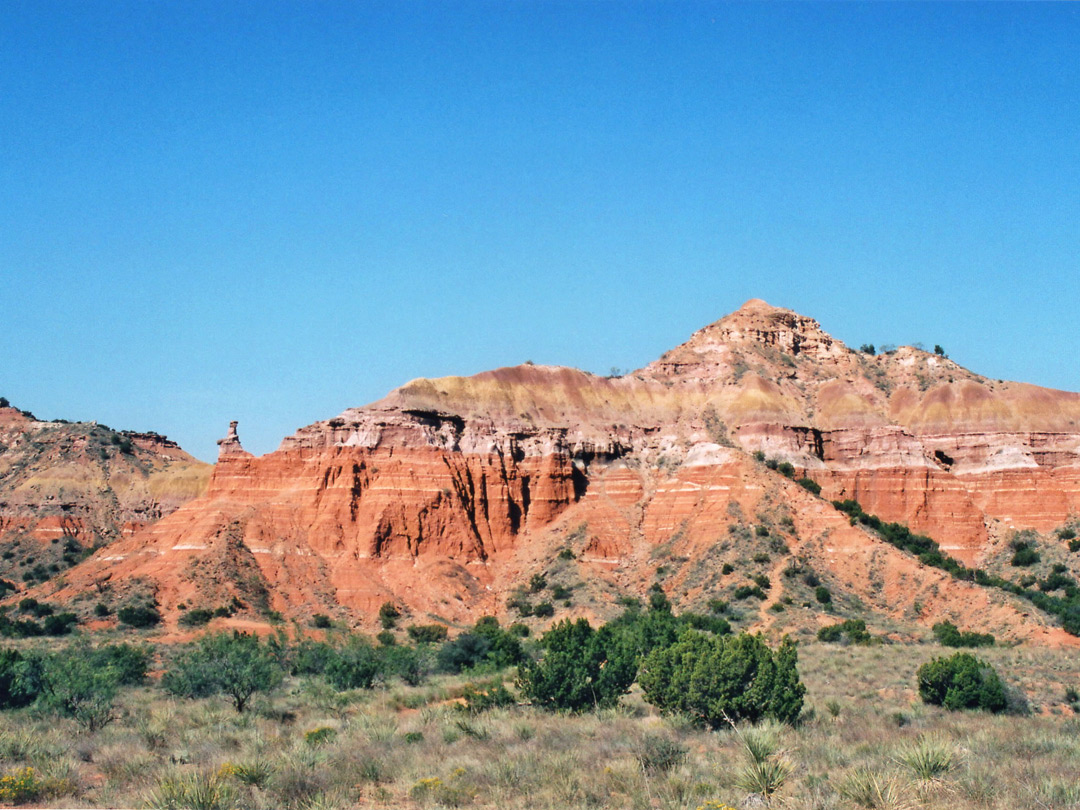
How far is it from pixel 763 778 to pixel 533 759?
499cm

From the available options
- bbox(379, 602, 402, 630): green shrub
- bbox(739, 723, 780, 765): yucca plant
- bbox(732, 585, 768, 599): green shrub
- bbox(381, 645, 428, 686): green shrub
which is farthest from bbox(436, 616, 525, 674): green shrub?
bbox(739, 723, 780, 765): yucca plant

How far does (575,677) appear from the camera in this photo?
3262cm

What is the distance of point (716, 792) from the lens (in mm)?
17953

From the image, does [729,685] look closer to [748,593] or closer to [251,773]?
[251,773]

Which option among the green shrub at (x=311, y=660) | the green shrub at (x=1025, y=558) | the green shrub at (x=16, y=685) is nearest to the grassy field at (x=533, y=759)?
the green shrub at (x=16, y=685)

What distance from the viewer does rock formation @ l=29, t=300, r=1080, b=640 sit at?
224 feet

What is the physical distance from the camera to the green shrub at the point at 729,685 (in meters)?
28.6

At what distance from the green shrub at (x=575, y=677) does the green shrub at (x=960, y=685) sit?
9.66 m

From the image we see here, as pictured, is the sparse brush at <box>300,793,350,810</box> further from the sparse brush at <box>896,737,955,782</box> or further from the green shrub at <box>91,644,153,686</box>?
the green shrub at <box>91,644,153,686</box>

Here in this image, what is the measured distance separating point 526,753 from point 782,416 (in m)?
68.5

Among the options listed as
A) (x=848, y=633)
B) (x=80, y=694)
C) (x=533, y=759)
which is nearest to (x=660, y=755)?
(x=533, y=759)

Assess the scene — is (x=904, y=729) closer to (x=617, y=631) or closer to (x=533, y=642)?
(x=617, y=631)

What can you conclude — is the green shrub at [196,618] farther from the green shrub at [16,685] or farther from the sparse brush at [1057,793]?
the sparse brush at [1057,793]

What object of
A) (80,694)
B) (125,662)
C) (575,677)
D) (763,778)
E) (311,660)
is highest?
(763,778)
